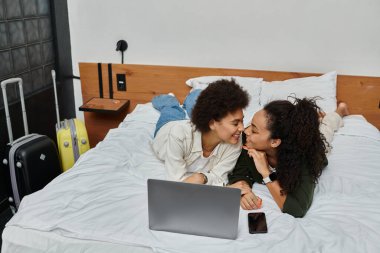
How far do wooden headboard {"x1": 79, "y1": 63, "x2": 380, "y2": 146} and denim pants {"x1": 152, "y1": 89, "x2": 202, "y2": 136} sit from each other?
0.78 feet

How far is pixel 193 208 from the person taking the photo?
109cm

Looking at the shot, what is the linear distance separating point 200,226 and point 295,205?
0.40 metres

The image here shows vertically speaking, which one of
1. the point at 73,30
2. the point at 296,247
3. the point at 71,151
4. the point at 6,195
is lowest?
the point at 6,195

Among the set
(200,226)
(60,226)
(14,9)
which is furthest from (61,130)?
(200,226)

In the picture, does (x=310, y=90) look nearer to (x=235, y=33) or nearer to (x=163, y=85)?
(x=235, y=33)

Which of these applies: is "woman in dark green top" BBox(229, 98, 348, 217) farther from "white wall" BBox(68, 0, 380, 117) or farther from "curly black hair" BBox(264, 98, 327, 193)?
"white wall" BBox(68, 0, 380, 117)

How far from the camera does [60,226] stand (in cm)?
113

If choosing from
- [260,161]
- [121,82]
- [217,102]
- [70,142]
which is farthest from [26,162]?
[260,161]

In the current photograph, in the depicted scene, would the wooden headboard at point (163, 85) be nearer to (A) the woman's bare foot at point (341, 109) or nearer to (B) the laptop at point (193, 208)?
(A) the woman's bare foot at point (341, 109)

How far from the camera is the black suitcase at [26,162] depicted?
190 centimetres

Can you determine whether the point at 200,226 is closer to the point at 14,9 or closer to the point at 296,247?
the point at 296,247

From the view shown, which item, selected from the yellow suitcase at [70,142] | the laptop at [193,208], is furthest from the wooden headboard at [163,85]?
the laptop at [193,208]

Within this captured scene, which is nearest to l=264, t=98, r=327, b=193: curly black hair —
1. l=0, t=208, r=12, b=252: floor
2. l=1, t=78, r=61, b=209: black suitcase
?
l=1, t=78, r=61, b=209: black suitcase

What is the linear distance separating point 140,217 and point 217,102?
530 millimetres
